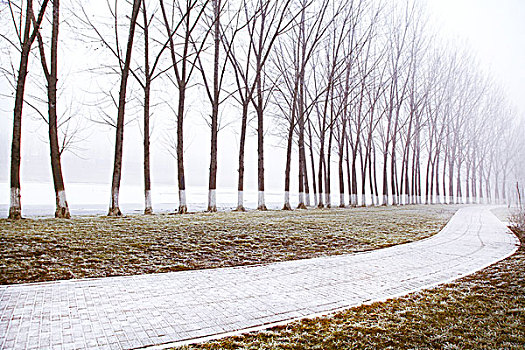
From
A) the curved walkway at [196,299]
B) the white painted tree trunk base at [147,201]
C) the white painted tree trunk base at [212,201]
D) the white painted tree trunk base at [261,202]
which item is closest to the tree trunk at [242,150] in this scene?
the white painted tree trunk base at [261,202]

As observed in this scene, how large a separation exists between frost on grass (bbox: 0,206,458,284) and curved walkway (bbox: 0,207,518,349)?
1.80ft

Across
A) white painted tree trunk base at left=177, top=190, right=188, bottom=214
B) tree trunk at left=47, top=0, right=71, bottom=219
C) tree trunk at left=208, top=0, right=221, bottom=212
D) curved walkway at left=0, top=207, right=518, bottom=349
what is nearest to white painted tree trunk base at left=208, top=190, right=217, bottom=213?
tree trunk at left=208, top=0, right=221, bottom=212

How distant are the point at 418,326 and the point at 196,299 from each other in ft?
7.74

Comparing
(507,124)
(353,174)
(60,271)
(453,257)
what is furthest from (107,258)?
(507,124)

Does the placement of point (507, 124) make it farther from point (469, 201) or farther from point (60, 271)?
point (60, 271)

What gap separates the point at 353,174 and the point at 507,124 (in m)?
30.3

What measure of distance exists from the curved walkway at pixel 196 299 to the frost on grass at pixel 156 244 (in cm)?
55

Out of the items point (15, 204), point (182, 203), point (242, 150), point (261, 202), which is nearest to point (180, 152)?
point (182, 203)

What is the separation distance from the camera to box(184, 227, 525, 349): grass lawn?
3133 mm

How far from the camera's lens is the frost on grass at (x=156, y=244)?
5.64 m

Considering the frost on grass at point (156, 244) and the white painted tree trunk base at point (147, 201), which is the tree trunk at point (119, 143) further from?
the frost on grass at point (156, 244)

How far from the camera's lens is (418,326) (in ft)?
11.6

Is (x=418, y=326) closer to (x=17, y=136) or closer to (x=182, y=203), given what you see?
(x=17, y=136)

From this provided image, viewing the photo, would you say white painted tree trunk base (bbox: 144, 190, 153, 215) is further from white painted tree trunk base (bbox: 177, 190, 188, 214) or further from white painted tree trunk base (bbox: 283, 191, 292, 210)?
white painted tree trunk base (bbox: 283, 191, 292, 210)
